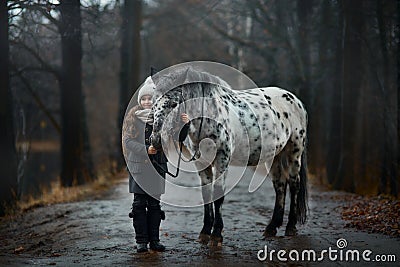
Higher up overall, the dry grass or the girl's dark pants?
the girl's dark pants

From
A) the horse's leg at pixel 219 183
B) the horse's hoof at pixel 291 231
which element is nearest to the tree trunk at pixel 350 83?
the horse's hoof at pixel 291 231

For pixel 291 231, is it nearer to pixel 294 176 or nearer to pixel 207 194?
pixel 294 176

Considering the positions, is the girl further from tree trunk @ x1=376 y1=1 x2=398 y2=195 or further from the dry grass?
tree trunk @ x1=376 y1=1 x2=398 y2=195

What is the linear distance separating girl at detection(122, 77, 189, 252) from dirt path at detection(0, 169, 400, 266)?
0.92 feet

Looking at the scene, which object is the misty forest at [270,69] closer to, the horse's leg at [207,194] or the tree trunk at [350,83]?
the tree trunk at [350,83]

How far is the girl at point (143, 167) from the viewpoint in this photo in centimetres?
679

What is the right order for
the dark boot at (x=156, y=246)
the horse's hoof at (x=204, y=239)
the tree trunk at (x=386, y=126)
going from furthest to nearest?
1. the tree trunk at (x=386, y=126)
2. the horse's hoof at (x=204, y=239)
3. the dark boot at (x=156, y=246)

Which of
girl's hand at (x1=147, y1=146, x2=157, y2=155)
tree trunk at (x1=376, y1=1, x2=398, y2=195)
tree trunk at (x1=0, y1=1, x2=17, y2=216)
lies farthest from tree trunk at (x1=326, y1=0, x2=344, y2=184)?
girl's hand at (x1=147, y1=146, x2=157, y2=155)

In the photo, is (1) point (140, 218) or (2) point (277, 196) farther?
(2) point (277, 196)

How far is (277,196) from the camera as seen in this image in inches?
329

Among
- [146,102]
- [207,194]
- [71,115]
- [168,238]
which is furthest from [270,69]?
[146,102]

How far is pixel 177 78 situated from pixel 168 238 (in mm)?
2239

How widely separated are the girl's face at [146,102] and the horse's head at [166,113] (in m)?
0.21
